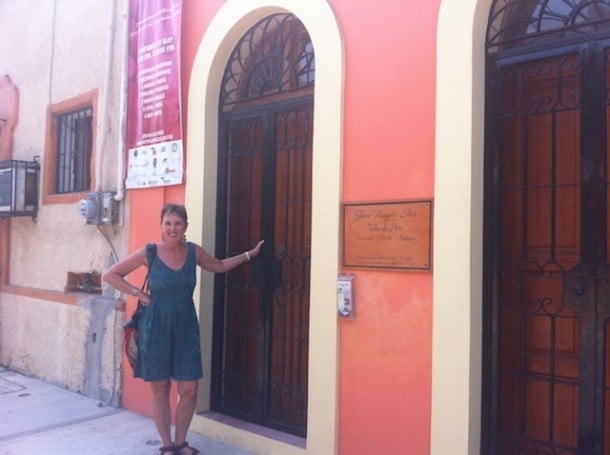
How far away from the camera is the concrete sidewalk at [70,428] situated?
4801 mm

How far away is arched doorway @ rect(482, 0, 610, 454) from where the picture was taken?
333 cm

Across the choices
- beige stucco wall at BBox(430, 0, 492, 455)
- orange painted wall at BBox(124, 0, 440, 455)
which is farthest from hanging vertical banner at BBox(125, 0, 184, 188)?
beige stucco wall at BBox(430, 0, 492, 455)

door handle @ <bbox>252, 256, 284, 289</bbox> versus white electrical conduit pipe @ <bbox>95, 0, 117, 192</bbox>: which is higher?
white electrical conduit pipe @ <bbox>95, 0, 117, 192</bbox>

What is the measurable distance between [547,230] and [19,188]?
5.80 m

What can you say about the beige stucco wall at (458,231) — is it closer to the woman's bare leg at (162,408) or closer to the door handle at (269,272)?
the door handle at (269,272)

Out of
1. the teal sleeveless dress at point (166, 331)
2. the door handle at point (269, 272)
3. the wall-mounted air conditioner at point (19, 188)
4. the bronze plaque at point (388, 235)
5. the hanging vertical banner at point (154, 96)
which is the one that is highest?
the hanging vertical banner at point (154, 96)

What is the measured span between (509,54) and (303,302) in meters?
2.18

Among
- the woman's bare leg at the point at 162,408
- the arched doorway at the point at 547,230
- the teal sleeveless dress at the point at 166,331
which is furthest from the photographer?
the woman's bare leg at the point at 162,408

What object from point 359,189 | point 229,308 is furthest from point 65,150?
point 359,189

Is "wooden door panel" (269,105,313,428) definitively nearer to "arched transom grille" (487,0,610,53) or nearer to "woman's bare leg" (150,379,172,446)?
"woman's bare leg" (150,379,172,446)

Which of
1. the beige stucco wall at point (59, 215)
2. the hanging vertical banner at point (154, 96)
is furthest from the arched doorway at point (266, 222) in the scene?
the beige stucco wall at point (59, 215)

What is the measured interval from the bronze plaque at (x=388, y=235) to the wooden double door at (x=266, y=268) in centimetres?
62

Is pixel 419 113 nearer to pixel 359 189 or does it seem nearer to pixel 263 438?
pixel 359 189

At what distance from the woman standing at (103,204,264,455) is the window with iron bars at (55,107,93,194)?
9.17 feet
